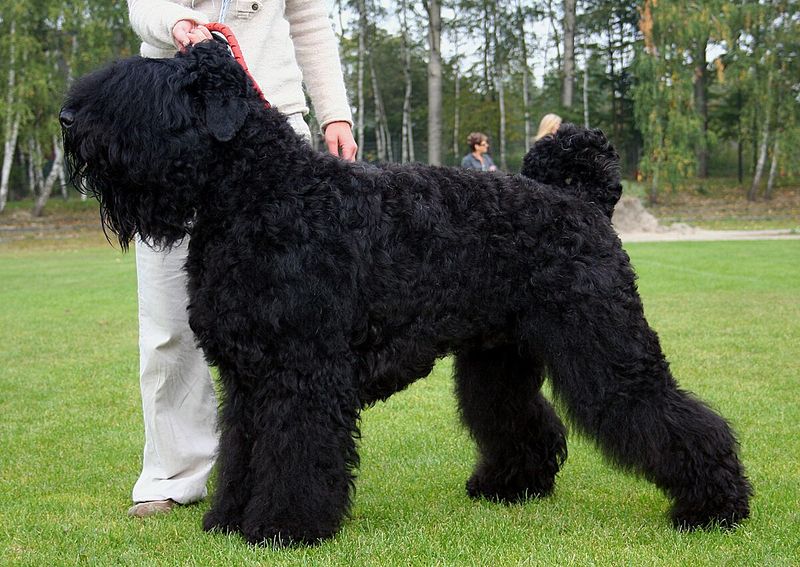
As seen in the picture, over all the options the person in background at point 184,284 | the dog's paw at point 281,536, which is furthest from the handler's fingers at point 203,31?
the dog's paw at point 281,536

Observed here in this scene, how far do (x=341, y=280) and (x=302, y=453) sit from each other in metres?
0.68

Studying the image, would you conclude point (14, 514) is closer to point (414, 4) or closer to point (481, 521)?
point (481, 521)

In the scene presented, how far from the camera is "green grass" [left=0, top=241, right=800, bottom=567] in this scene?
3.24 meters

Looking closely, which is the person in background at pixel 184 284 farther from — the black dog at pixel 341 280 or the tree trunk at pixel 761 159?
the tree trunk at pixel 761 159

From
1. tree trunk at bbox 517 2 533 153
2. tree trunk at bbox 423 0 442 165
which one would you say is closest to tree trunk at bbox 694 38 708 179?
tree trunk at bbox 517 2 533 153

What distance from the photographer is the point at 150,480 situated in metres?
4.06

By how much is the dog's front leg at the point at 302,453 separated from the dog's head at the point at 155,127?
0.81 metres

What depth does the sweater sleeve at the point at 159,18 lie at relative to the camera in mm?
3346

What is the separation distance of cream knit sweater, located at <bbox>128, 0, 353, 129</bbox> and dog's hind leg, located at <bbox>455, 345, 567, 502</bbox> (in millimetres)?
1425

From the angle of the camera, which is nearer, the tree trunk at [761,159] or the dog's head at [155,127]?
the dog's head at [155,127]

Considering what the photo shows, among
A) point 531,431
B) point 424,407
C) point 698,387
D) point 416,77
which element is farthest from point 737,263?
point 416,77

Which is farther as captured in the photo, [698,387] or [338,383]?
[698,387]

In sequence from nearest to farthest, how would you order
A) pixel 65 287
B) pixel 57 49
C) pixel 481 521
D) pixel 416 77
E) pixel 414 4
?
pixel 481 521, pixel 65 287, pixel 57 49, pixel 414 4, pixel 416 77

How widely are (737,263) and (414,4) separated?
2680 cm
